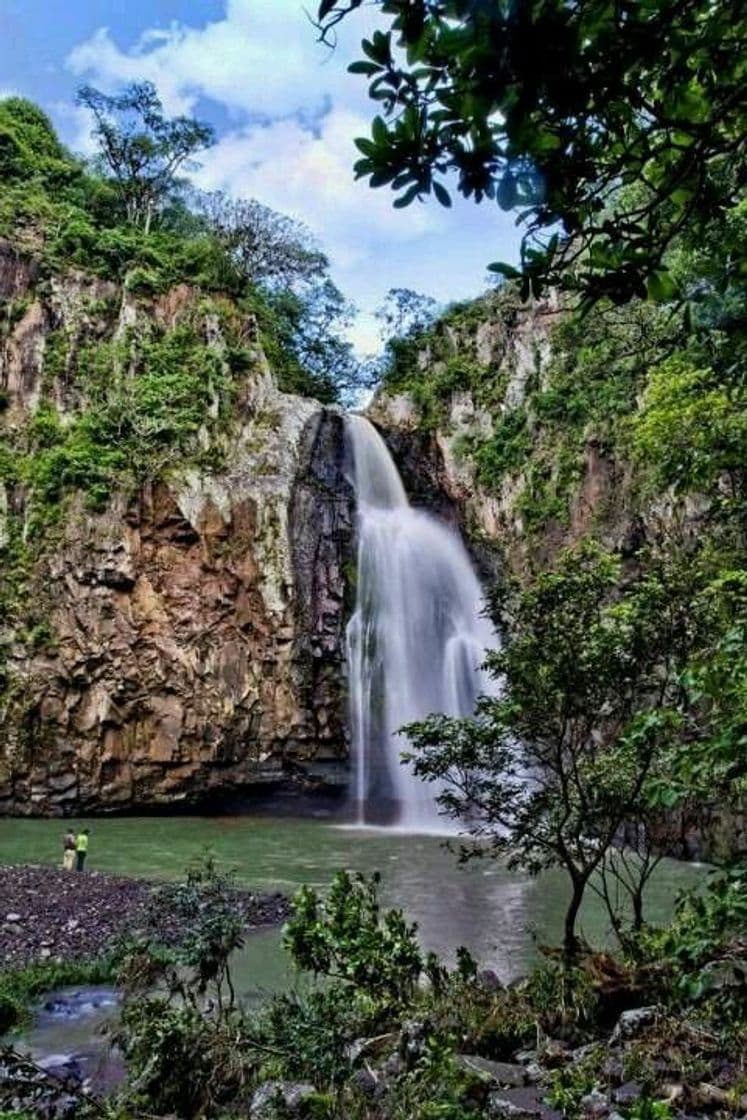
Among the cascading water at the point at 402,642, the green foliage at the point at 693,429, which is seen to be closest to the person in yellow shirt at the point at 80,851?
the cascading water at the point at 402,642

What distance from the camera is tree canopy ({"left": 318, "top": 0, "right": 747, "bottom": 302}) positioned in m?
1.54

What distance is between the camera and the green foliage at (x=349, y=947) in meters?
5.37

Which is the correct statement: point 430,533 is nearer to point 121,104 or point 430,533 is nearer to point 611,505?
point 611,505

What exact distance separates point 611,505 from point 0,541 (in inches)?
631

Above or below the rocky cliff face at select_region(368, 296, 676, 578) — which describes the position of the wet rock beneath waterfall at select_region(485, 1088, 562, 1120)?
below

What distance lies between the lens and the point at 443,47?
59.1 inches

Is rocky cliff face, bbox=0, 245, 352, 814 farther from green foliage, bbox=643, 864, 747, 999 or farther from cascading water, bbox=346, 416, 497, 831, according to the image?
green foliage, bbox=643, 864, 747, 999

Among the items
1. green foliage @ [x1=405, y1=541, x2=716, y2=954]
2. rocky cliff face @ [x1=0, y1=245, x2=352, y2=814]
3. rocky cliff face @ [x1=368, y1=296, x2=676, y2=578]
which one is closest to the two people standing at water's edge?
rocky cliff face @ [x1=0, y1=245, x2=352, y2=814]

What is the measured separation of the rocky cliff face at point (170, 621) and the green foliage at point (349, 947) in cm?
1630

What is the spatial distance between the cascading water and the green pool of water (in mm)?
2120

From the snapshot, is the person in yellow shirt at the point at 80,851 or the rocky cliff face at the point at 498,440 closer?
the person in yellow shirt at the point at 80,851

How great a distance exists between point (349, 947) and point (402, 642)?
1835cm

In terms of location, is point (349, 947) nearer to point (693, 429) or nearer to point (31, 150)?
point (693, 429)

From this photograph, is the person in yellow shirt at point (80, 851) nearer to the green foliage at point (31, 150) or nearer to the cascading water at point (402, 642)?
the cascading water at point (402, 642)
